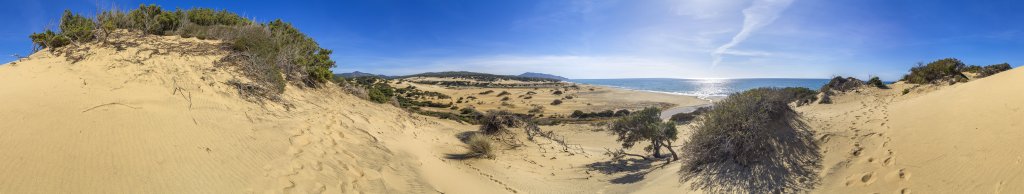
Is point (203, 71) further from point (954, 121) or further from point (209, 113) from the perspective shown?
point (954, 121)

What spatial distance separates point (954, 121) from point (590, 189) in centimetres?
673

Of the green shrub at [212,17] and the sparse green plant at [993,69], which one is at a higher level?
the green shrub at [212,17]

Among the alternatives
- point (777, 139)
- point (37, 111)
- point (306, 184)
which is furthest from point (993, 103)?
point (37, 111)

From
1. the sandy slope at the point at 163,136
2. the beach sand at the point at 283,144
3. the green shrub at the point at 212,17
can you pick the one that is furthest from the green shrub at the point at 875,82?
the green shrub at the point at 212,17

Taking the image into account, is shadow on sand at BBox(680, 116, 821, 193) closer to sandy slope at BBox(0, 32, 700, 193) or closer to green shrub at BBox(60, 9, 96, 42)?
sandy slope at BBox(0, 32, 700, 193)

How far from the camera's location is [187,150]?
5805 millimetres

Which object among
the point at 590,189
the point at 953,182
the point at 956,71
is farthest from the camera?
the point at 956,71

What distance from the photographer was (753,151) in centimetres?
809

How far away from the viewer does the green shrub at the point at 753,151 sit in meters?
7.45

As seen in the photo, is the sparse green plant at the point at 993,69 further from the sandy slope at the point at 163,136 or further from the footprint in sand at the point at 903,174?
the sandy slope at the point at 163,136

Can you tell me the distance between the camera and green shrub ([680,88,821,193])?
7449 millimetres

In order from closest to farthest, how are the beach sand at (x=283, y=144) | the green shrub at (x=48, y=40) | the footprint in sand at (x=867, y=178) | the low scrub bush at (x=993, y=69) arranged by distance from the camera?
1. the beach sand at (x=283, y=144)
2. the footprint in sand at (x=867, y=178)
3. the green shrub at (x=48, y=40)
4. the low scrub bush at (x=993, y=69)

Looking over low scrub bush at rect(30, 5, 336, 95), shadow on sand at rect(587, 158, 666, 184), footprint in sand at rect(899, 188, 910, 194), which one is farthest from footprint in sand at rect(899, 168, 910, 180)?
low scrub bush at rect(30, 5, 336, 95)

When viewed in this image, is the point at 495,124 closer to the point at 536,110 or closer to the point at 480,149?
the point at 480,149
